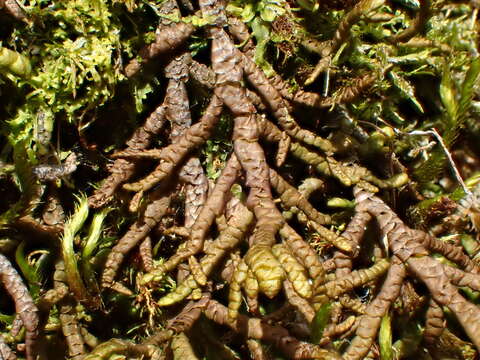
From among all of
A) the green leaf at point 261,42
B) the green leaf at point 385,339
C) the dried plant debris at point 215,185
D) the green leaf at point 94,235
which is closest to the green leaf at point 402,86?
the dried plant debris at point 215,185

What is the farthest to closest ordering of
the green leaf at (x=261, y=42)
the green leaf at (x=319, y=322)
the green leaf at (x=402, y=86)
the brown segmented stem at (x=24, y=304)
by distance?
the green leaf at (x=402, y=86) < the green leaf at (x=261, y=42) < the brown segmented stem at (x=24, y=304) < the green leaf at (x=319, y=322)

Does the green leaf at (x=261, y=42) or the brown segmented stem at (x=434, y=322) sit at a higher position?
the green leaf at (x=261, y=42)

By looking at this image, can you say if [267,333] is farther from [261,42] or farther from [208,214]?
[261,42]

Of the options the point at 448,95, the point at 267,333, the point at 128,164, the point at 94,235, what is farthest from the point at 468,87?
the point at 94,235

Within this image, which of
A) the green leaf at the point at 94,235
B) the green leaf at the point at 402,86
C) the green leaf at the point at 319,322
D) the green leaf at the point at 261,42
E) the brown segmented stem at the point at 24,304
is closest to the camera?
the green leaf at the point at 319,322

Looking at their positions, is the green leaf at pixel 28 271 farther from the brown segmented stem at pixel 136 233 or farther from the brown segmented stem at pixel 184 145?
the brown segmented stem at pixel 184 145

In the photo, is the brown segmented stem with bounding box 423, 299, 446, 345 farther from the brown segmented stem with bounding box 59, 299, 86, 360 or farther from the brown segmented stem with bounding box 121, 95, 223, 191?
the brown segmented stem with bounding box 59, 299, 86, 360

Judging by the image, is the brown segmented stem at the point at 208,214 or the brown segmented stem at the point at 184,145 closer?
the brown segmented stem at the point at 208,214

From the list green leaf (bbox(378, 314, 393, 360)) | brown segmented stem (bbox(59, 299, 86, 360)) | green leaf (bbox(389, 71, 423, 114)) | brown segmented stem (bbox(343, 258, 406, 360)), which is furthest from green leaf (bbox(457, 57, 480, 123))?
brown segmented stem (bbox(59, 299, 86, 360))
